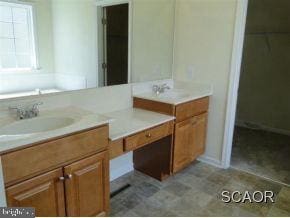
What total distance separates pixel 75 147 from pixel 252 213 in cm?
155

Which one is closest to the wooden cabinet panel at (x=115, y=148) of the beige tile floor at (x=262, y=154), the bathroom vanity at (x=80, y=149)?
the bathroom vanity at (x=80, y=149)

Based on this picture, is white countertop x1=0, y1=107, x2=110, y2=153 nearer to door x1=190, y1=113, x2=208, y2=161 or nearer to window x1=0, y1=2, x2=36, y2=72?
window x1=0, y1=2, x2=36, y2=72

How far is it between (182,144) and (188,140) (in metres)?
0.11

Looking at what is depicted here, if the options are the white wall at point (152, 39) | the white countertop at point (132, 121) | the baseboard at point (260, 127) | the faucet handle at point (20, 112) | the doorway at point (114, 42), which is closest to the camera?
the faucet handle at point (20, 112)

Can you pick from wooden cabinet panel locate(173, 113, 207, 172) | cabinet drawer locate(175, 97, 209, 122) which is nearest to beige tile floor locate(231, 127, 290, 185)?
wooden cabinet panel locate(173, 113, 207, 172)

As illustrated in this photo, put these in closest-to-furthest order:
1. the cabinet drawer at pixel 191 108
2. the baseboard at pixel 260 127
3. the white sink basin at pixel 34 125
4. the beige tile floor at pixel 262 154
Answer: the white sink basin at pixel 34 125
the cabinet drawer at pixel 191 108
the beige tile floor at pixel 262 154
the baseboard at pixel 260 127

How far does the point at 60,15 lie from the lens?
1.93 meters

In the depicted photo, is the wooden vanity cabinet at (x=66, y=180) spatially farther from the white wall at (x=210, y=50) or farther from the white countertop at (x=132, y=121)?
the white wall at (x=210, y=50)

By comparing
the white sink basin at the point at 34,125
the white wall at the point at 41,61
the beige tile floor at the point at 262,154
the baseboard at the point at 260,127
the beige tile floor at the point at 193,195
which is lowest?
the beige tile floor at the point at 193,195

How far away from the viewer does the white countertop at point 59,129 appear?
125 cm

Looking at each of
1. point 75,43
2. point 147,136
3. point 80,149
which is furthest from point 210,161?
point 75,43

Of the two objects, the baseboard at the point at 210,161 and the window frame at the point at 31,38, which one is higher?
the window frame at the point at 31,38

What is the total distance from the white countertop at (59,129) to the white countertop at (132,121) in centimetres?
18

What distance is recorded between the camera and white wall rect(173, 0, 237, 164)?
2609 mm
